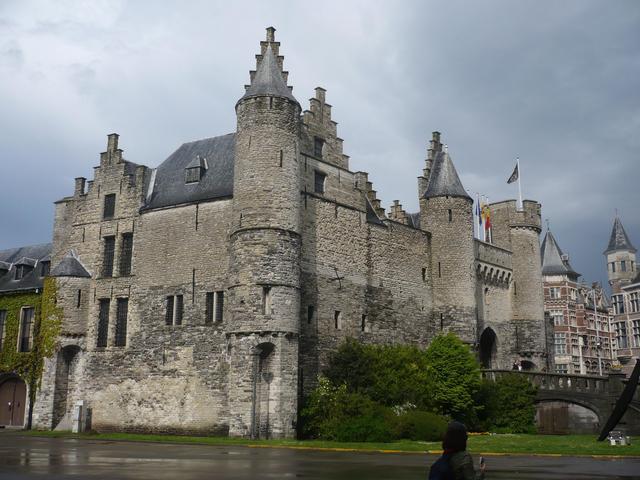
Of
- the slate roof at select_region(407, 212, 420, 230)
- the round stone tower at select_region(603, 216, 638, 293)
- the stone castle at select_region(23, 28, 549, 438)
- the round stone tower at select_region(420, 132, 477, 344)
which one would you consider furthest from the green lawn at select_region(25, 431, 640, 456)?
the round stone tower at select_region(603, 216, 638, 293)

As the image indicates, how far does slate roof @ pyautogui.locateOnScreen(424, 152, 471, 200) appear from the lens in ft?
147

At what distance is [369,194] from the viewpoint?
4403cm

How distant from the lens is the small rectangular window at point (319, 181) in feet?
128

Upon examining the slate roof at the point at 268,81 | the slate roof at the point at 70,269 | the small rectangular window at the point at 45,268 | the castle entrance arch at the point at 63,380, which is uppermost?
the slate roof at the point at 268,81

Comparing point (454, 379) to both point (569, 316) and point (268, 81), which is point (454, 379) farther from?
point (569, 316)

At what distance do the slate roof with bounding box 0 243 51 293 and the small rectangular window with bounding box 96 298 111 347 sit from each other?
4.76 metres

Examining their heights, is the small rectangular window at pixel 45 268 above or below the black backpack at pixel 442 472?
above

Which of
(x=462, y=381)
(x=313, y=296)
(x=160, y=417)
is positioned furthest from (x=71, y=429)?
(x=462, y=381)

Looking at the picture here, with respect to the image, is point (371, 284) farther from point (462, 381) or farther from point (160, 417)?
point (160, 417)

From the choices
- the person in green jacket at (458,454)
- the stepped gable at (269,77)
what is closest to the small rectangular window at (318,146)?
the stepped gable at (269,77)

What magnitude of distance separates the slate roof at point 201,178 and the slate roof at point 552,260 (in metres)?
45.8

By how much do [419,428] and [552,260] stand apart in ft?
168

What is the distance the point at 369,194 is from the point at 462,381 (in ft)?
42.6

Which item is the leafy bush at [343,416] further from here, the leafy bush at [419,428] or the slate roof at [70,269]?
the slate roof at [70,269]
